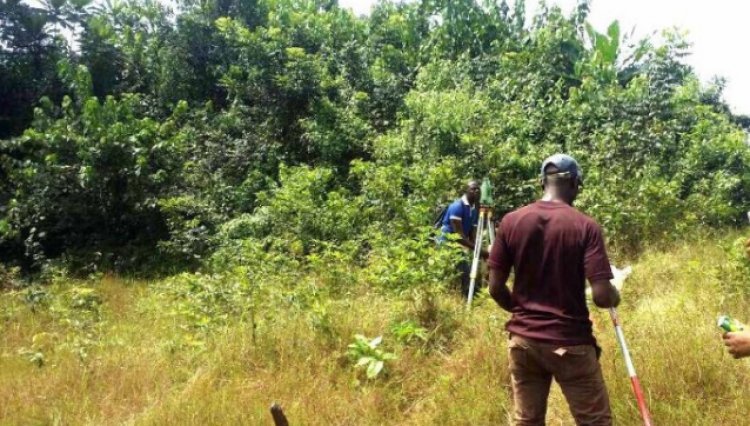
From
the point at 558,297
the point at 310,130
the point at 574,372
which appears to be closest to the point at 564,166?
the point at 558,297

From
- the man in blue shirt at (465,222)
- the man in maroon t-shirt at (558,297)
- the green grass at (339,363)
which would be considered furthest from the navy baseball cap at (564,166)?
the man in blue shirt at (465,222)

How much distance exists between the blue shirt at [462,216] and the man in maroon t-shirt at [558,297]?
11.0 ft

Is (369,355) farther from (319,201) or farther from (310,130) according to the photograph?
(310,130)

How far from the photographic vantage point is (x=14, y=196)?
10344 mm

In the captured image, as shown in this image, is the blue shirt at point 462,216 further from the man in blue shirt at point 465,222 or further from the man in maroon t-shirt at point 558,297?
the man in maroon t-shirt at point 558,297

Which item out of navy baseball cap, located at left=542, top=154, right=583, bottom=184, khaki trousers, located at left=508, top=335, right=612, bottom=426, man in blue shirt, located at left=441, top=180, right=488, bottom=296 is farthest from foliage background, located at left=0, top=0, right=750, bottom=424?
navy baseball cap, located at left=542, top=154, right=583, bottom=184

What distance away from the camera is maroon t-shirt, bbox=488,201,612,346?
8.30 ft

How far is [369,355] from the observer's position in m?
4.35

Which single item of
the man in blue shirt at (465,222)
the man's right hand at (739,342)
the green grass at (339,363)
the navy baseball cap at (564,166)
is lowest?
the green grass at (339,363)

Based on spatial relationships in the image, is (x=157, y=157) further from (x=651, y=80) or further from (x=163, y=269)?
(x=651, y=80)

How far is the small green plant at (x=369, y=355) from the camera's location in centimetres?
421

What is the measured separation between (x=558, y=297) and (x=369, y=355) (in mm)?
2063

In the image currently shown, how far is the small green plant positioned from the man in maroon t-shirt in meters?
1.61

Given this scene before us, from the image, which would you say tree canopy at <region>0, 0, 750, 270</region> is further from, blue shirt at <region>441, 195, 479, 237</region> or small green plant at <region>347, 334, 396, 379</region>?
small green plant at <region>347, 334, 396, 379</region>
